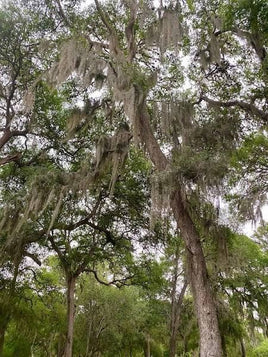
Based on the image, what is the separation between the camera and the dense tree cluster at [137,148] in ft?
21.2

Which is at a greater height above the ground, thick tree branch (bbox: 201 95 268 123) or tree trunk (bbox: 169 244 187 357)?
thick tree branch (bbox: 201 95 268 123)

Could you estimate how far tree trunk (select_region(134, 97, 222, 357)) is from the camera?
17.4 ft

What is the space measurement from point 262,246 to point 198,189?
7822 mm

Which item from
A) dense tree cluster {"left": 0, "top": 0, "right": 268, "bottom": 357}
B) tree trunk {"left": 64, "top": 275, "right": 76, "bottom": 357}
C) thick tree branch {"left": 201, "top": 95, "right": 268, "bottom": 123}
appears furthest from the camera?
tree trunk {"left": 64, "top": 275, "right": 76, "bottom": 357}

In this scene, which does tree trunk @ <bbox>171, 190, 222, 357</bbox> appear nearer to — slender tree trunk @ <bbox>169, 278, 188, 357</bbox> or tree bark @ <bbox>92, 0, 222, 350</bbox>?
tree bark @ <bbox>92, 0, 222, 350</bbox>

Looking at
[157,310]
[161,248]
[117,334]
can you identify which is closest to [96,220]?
[161,248]

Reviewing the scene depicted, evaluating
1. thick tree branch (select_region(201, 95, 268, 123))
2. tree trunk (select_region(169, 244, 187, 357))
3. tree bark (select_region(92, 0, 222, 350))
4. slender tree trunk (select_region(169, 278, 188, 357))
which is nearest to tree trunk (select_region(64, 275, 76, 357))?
tree trunk (select_region(169, 244, 187, 357))

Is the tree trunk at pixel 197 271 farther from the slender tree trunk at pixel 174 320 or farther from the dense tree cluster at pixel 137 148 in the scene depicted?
the slender tree trunk at pixel 174 320

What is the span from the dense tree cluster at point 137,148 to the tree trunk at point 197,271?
0.02 metres

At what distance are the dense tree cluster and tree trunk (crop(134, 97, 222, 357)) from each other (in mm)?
23

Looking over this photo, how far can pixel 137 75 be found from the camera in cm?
738

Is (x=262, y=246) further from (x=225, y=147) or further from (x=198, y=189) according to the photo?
(x=198, y=189)

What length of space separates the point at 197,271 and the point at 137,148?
9.27ft

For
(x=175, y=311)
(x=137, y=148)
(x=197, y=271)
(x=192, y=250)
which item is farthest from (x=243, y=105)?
(x=175, y=311)
